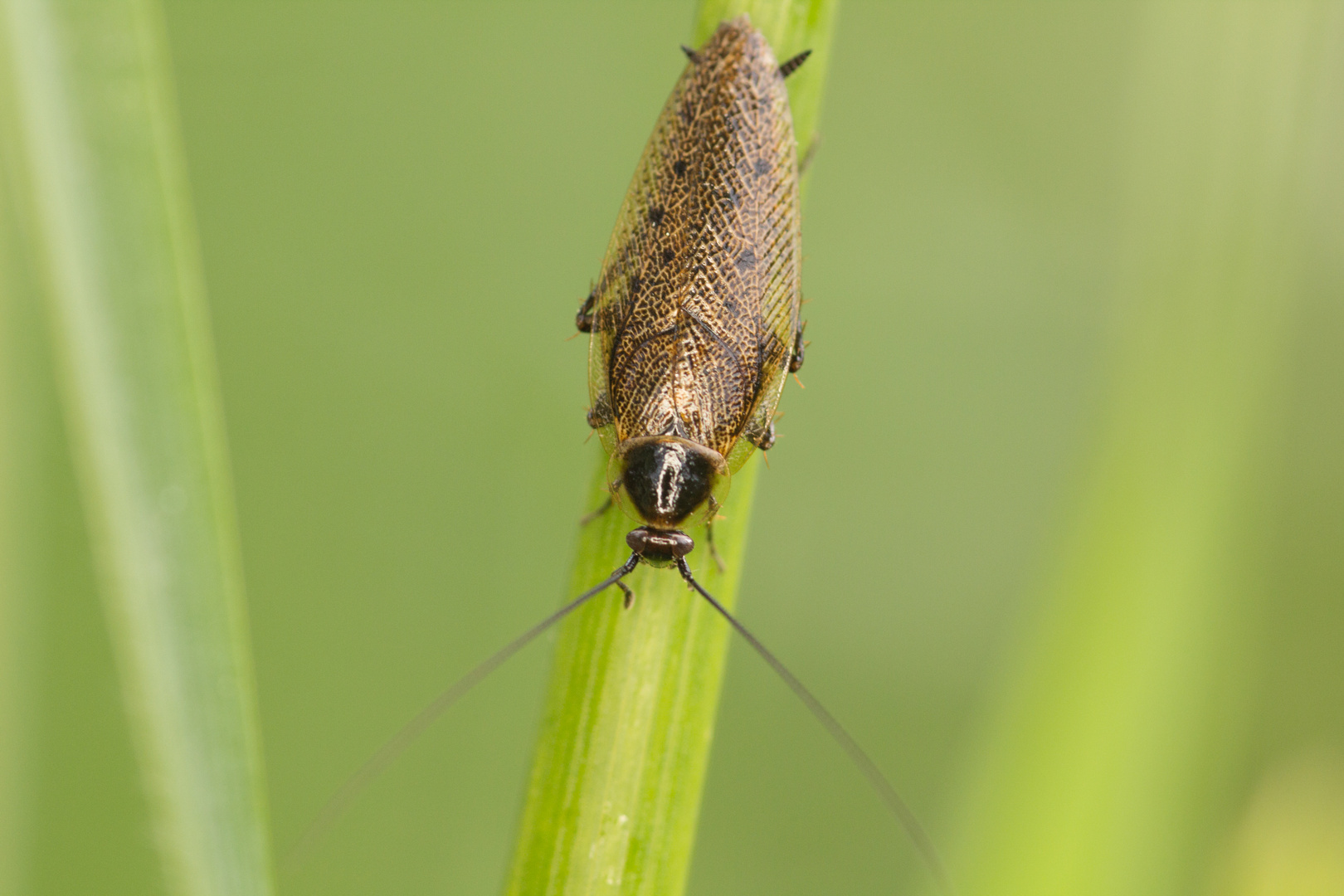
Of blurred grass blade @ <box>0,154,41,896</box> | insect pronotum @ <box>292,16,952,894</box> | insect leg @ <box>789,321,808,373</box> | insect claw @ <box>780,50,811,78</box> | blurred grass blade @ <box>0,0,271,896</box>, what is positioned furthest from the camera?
insect leg @ <box>789,321,808,373</box>

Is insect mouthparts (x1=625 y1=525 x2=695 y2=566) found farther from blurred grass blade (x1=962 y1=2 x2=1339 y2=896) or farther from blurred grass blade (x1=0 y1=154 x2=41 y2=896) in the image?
blurred grass blade (x1=0 y1=154 x2=41 y2=896)

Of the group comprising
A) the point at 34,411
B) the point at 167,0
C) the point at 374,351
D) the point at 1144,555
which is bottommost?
the point at 34,411

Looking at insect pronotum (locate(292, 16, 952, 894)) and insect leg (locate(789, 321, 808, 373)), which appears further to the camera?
insect leg (locate(789, 321, 808, 373))

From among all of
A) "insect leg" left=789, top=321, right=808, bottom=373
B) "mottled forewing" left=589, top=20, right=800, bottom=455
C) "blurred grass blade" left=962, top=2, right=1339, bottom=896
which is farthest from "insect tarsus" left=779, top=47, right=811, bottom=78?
"insect leg" left=789, top=321, right=808, bottom=373

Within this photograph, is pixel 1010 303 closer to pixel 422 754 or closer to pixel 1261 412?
pixel 1261 412

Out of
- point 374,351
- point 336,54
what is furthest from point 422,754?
point 336,54

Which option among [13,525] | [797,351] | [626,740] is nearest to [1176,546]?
[626,740]
